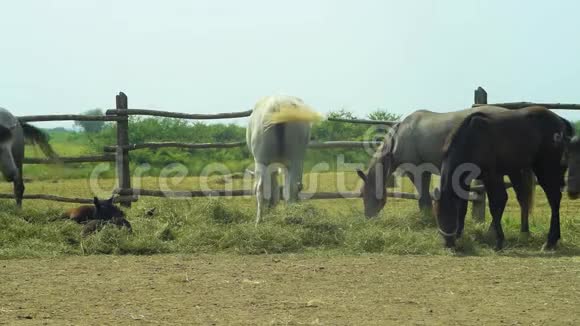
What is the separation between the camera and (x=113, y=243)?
7570 millimetres

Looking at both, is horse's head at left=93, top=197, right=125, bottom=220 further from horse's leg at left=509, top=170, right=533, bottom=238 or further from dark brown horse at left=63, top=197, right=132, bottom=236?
horse's leg at left=509, top=170, right=533, bottom=238

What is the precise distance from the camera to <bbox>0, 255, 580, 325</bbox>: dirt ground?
467cm

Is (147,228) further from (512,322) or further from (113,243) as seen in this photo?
(512,322)

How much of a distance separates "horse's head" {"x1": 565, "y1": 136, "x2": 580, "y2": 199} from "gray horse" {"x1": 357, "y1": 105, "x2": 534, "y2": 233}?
1.43m

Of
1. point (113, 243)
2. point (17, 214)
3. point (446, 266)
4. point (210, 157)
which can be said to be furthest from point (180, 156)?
point (446, 266)

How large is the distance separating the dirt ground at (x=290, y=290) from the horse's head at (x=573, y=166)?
921 millimetres

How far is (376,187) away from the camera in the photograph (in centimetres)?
923

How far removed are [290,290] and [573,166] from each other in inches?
153

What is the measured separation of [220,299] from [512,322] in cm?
199

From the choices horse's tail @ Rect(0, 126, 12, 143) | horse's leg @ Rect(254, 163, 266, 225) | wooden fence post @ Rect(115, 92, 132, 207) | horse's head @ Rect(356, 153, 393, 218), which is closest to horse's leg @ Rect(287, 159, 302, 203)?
horse's leg @ Rect(254, 163, 266, 225)

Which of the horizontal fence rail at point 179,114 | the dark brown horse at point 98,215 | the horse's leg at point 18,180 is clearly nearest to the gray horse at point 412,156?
the horizontal fence rail at point 179,114

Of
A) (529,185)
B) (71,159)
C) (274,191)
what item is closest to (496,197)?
(529,185)

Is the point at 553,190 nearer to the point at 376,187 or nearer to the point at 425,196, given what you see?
the point at 425,196

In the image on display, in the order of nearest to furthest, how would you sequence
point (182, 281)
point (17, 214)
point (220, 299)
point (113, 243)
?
point (220, 299)
point (182, 281)
point (113, 243)
point (17, 214)
